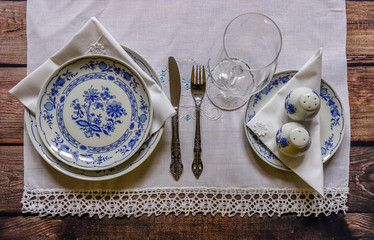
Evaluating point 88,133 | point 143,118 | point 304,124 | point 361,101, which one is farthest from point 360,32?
point 88,133

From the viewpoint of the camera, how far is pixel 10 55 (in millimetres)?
729

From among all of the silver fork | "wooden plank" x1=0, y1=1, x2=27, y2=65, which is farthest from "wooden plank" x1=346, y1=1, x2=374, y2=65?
"wooden plank" x1=0, y1=1, x2=27, y2=65

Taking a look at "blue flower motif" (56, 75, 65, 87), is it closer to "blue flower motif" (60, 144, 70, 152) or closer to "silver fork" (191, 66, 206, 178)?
"blue flower motif" (60, 144, 70, 152)

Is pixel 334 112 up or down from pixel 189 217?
up

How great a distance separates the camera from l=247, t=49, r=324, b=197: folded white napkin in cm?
66

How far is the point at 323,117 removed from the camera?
0.68 m

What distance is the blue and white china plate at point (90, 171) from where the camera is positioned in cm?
65

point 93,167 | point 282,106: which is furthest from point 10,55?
point 282,106

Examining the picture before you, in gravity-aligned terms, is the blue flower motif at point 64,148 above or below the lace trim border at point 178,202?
above

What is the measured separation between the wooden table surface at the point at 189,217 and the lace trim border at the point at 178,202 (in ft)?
0.07

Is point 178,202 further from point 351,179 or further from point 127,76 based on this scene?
point 351,179

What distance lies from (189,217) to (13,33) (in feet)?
2.04

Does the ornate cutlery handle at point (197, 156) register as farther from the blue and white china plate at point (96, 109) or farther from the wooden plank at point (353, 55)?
the wooden plank at point (353, 55)

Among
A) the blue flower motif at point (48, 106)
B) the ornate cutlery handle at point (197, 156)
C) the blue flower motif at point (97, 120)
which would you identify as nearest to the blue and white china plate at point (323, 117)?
the ornate cutlery handle at point (197, 156)
